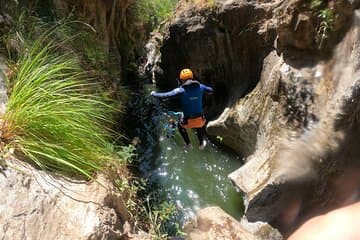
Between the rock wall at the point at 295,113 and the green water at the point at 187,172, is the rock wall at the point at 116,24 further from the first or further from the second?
the rock wall at the point at 295,113

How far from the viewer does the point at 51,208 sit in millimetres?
3695

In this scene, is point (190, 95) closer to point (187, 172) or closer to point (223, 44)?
point (187, 172)

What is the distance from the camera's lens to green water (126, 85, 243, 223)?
759 cm

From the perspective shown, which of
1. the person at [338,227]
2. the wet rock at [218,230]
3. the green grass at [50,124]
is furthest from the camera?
the wet rock at [218,230]

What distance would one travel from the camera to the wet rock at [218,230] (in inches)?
202

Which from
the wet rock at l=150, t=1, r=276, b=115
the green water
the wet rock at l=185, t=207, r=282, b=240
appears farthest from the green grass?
the wet rock at l=150, t=1, r=276, b=115

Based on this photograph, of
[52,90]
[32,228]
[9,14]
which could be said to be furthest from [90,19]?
[32,228]

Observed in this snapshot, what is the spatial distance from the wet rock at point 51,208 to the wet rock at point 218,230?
55.7 inches

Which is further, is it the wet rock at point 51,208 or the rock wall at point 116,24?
the rock wall at point 116,24

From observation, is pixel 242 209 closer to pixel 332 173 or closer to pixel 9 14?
pixel 332 173

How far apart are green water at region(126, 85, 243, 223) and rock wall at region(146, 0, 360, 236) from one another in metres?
0.57

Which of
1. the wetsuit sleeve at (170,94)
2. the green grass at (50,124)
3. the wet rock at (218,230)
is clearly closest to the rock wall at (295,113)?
the wet rock at (218,230)

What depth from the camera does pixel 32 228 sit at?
3469 millimetres

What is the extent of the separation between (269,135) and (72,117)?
12.1ft
